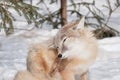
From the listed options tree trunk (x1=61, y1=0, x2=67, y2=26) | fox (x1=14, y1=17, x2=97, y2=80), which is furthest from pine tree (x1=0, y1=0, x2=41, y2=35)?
fox (x1=14, y1=17, x2=97, y2=80)

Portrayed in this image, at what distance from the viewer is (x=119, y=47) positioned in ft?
31.5

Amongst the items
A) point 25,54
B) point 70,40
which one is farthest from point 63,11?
point 70,40

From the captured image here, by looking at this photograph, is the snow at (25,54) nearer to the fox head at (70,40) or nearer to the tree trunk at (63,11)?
the tree trunk at (63,11)

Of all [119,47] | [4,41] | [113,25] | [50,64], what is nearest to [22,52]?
[4,41]

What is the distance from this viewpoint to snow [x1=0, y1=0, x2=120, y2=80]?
764 cm

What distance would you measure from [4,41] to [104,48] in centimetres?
265

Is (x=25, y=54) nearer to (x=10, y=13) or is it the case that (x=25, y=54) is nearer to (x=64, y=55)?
(x=10, y=13)

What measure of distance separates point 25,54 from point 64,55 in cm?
373

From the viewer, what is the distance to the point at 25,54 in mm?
9203

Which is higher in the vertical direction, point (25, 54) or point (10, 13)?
point (10, 13)

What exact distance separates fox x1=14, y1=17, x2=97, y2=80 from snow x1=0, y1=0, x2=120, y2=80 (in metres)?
1.51

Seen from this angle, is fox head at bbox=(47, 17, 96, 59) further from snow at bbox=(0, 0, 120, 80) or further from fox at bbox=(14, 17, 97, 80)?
snow at bbox=(0, 0, 120, 80)

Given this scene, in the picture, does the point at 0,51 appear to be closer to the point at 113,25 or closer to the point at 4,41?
the point at 4,41

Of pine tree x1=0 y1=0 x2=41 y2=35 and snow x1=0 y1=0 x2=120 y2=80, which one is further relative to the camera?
pine tree x1=0 y1=0 x2=41 y2=35
